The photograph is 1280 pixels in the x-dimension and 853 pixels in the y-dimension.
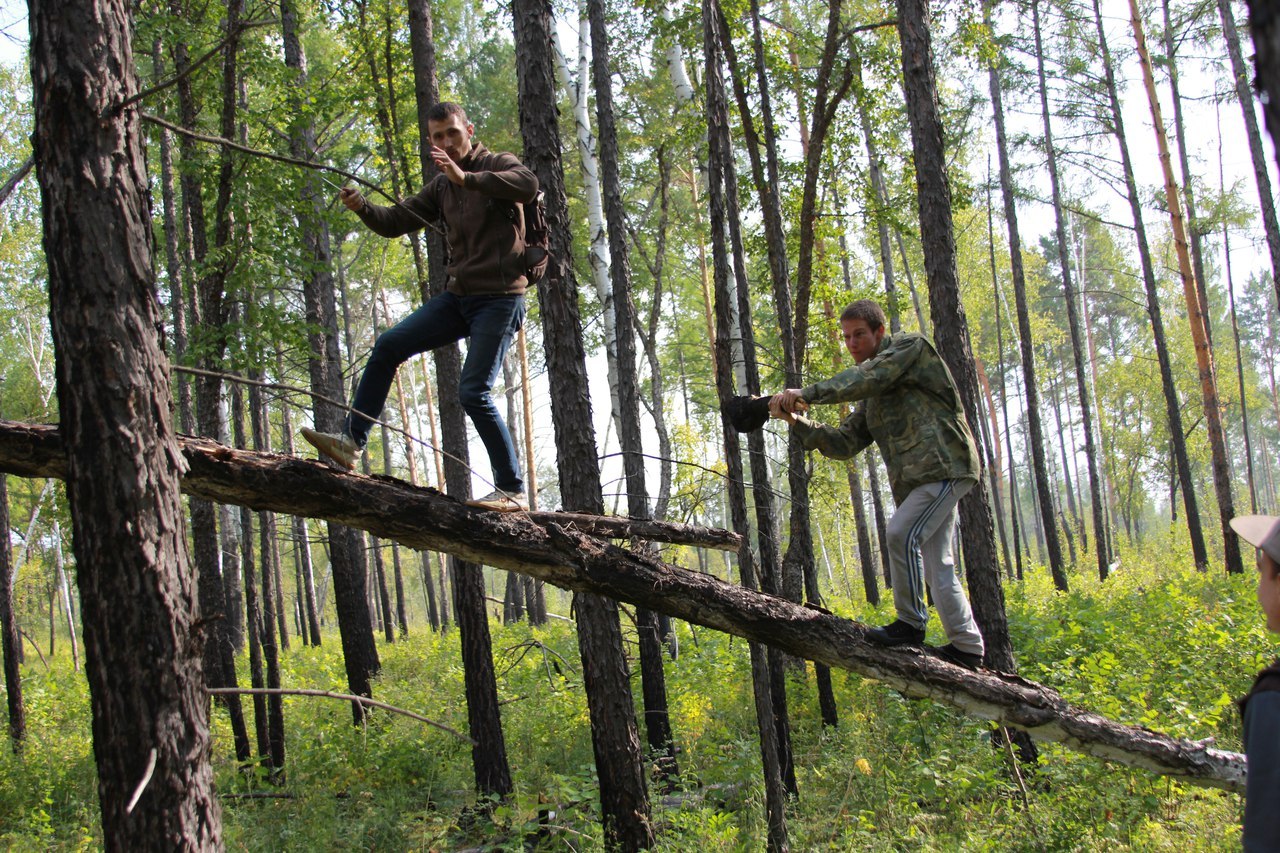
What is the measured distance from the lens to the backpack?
471 centimetres

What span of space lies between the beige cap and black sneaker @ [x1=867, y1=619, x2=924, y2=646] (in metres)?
2.35

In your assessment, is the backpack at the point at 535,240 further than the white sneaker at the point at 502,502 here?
Yes

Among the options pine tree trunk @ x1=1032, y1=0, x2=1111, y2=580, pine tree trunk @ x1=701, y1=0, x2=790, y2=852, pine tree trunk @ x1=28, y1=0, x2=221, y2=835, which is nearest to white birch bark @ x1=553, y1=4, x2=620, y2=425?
pine tree trunk @ x1=701, y1=0, x2=790, y2=852

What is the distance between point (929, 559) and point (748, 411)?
4.26 ft

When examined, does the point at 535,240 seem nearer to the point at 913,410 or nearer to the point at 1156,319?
the point at 913,410

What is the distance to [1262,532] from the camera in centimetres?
223

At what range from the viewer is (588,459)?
6.37 meters

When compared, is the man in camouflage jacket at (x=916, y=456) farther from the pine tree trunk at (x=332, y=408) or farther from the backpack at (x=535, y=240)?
the pine tree trunk at (x=332, y=408)

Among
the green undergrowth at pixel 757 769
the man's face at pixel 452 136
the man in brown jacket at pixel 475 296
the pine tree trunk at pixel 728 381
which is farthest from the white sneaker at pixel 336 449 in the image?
the green undergrowth at pixel 757 769

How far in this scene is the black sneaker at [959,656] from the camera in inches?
185

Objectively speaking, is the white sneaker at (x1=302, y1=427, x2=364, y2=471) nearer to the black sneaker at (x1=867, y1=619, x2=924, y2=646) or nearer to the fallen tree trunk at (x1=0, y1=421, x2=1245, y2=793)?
the fallen tree trunk at (x1=0, y1=421, x2=1245, y2=793)

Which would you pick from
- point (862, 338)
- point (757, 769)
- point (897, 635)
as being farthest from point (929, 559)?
A: point (757, 769)

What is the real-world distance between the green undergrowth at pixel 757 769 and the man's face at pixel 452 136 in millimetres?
4068

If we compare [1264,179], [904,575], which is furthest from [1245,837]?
[1264,179]
